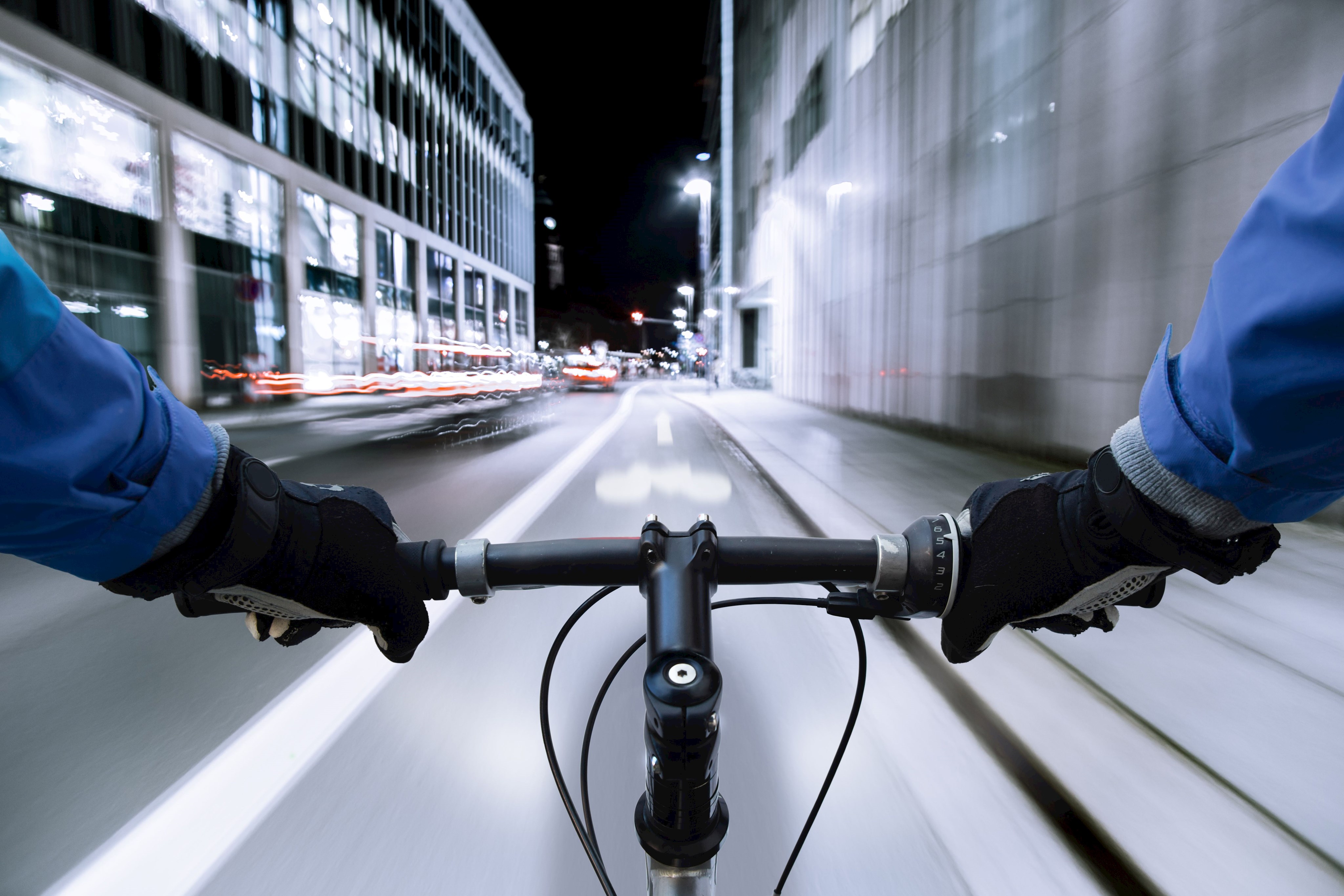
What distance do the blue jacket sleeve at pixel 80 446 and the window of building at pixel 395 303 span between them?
33.7 m

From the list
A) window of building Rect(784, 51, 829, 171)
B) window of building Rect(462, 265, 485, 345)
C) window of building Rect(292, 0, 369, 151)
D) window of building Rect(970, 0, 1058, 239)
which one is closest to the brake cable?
window of building Rect(970, 0, 1058, 239)

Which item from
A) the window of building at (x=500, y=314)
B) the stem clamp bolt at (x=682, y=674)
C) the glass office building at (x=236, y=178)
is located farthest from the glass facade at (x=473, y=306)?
the stem clamp bolt at (x=682, y=674)

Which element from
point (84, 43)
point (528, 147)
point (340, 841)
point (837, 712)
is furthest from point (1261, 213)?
point (528, 147)

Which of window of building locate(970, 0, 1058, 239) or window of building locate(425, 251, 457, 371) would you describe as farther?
window of building locate(425, 251, 457, 371)

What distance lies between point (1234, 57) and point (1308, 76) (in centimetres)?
76

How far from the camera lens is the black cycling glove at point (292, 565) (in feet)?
3.15

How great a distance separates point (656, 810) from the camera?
2.72ft

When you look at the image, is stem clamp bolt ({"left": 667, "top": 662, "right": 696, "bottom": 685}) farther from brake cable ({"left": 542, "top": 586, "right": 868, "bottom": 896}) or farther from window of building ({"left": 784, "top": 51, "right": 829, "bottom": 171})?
window of building ({"left": 784, "top": 51, "right": 829, "bottom": 171})

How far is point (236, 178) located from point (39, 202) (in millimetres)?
8767

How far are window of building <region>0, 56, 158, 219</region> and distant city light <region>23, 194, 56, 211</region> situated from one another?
24 centimetres

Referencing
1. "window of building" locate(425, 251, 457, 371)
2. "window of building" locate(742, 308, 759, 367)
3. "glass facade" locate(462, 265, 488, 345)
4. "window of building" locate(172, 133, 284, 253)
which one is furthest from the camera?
"glass facade" locate(462, 265, 488, 345)

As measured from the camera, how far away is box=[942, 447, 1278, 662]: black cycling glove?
909 mm

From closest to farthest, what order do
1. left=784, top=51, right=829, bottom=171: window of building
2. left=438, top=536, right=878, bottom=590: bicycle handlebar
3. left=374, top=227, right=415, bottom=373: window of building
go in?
left=438, top=536, right=878, bottom=590: bicycle handlebar → left=784, top=51, right=829, bottom=171: window of building → left=374, top=227, right=415, bottom=373: window of building

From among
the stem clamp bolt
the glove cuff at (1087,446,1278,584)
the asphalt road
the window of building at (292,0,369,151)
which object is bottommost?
the asphalt road
